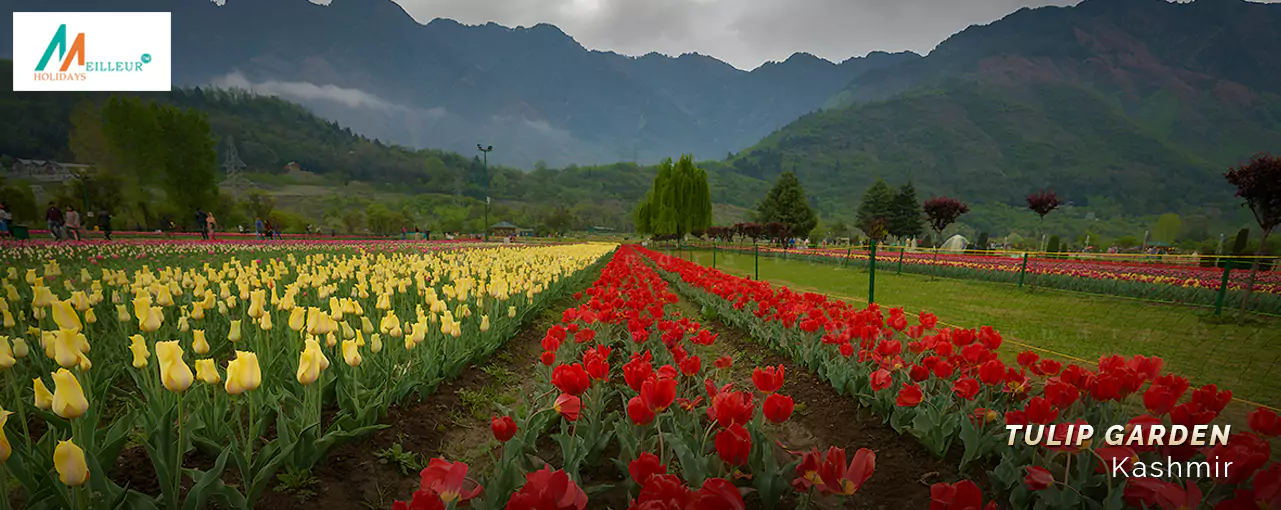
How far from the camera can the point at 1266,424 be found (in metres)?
1.89

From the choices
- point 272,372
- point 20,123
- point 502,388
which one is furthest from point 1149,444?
point 20,123

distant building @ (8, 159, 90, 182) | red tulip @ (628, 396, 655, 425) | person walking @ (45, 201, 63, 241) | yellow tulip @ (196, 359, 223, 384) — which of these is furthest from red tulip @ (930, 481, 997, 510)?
distant building @ (8, 159, 90, 182)

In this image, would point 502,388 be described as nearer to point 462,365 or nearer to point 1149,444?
point 462,365

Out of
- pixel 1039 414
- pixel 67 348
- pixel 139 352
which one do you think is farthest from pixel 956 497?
pixel 67 348

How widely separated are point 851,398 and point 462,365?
337cm

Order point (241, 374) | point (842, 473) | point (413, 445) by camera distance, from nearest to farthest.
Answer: point (842, 473)
point (241, 374)
point (413, 445)

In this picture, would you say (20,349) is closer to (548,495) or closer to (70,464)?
(70,464)

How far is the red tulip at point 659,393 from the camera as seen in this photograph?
204 centimetres

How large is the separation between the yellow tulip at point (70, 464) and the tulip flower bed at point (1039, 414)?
251 cm

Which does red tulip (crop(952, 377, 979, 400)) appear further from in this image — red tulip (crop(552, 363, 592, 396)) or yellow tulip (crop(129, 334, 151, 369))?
yellow tulip (crop(129, 334, 151, 369))

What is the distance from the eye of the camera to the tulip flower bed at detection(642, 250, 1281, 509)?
5.45ft

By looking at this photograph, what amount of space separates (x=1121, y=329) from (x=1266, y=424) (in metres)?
7.87

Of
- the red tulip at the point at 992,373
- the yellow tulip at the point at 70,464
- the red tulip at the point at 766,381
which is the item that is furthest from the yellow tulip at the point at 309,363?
the red tulip at the point at 992,373

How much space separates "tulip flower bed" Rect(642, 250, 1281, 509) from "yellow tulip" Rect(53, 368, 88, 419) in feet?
8.99
